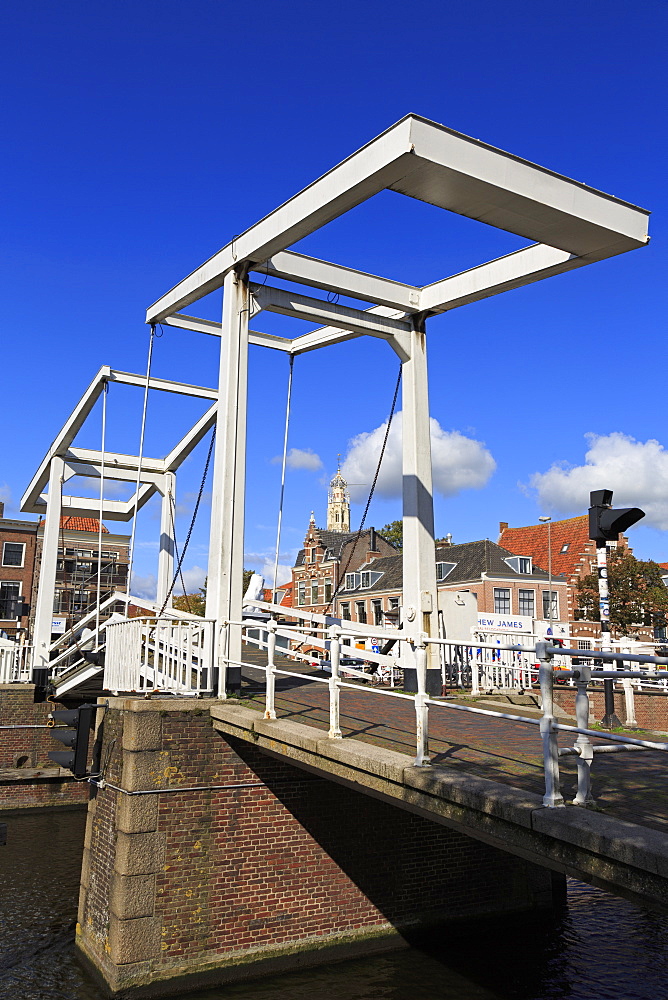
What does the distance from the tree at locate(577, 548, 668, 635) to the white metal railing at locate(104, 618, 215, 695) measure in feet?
106

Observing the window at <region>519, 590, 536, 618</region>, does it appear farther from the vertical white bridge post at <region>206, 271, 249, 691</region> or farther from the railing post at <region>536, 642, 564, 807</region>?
the railing post at <region>536, 642, 564, 807</region>

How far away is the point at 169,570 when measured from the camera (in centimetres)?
1825

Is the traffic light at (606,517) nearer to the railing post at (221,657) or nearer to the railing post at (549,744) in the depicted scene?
the railing post at (221,657)

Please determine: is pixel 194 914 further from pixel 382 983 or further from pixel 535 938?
pixel 535 938

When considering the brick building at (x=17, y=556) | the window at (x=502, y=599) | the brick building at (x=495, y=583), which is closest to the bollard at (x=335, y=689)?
the brick building at (x=495, y=583)

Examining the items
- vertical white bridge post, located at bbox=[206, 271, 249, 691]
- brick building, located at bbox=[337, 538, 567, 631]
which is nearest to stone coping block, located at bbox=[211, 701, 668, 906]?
vertical white bridge post, located at bbox=[206, 271, 249, 691]

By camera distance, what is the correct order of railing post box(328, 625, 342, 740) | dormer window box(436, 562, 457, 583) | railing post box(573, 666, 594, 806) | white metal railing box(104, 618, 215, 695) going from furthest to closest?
dormer window box(436, 562, 457, 583) < white metal railing box(104, 618, 215, 695) < railing post box(328, 625, 342, 740) < railing post box(573, 666, 594, 806)

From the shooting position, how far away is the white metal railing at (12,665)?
18469 millimetres

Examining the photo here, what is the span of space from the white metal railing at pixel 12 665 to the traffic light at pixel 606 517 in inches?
523

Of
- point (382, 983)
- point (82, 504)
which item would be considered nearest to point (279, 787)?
point (382, 983)

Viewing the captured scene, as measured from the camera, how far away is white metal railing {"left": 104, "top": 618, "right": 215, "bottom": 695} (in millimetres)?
9195

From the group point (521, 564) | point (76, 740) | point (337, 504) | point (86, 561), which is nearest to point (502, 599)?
point (521, 564)

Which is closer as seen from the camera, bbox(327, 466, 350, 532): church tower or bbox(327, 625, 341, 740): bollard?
bbox(327, 625, 341, 740): bollard

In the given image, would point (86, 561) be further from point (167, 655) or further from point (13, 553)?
point (167, 655)
